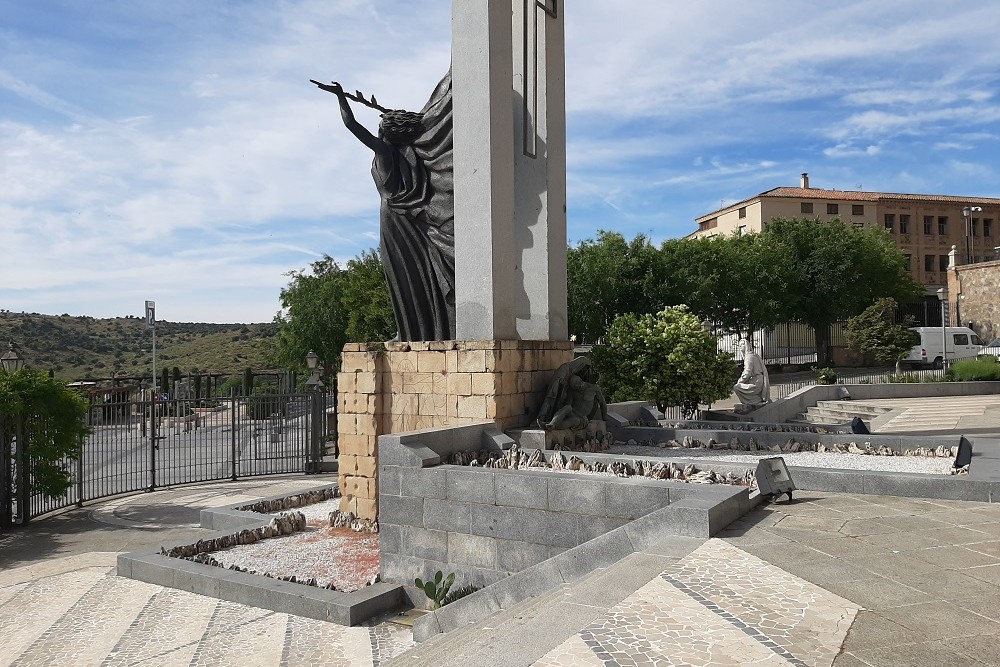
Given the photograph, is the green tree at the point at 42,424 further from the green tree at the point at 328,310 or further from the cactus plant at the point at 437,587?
the green tree at the point at 328,310

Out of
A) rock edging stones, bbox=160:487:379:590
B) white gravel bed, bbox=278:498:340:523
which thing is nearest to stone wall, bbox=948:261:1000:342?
white gravel bed, bbox=278:498:340:523

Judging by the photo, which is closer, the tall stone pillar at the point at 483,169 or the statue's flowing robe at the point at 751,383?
the tall stone pillar at the point at 483,169

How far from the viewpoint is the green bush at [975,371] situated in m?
25.4

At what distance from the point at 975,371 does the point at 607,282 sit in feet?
45.5

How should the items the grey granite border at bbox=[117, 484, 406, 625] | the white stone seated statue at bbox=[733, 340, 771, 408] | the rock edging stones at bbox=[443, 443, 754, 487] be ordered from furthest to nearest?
the white stone seated statue at bbox=[733, 340, 771, 408], the grey granite border at bbox=[117, 484, 406, 625], the rock edging stones at bbox=[443, 443, 754, 487]

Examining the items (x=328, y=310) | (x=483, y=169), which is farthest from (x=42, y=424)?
(x=328, y=310)

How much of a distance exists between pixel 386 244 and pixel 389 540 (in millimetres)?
4897

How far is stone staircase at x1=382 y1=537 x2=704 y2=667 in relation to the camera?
11.1 feet

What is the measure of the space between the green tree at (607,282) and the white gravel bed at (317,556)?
22.7 m

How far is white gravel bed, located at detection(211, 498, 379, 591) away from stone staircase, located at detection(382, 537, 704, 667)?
3.70m

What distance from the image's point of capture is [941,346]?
3438 cm

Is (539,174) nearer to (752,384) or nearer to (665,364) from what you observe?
(665,364)

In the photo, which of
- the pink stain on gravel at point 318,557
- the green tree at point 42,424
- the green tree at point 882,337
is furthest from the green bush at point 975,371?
the green tree at point 42,424

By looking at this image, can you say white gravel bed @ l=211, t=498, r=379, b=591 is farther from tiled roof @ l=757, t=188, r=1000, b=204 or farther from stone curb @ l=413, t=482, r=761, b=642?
tiled roof @ l=757, t=188, r=1000, b=204
